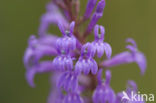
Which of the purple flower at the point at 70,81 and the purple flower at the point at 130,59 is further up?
the purple flower at the point at 130,59

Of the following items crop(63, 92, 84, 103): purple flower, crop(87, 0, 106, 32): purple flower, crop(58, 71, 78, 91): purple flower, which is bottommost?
crop(63, 92, 84, 103): purple flower

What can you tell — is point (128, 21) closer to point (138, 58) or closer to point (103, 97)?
point (138, 58)

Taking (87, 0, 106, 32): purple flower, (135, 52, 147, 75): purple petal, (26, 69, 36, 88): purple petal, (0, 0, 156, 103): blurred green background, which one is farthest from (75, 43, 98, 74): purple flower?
(0, 0, 156, 103): blurred green background

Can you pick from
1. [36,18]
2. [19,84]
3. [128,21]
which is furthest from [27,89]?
[128,21]

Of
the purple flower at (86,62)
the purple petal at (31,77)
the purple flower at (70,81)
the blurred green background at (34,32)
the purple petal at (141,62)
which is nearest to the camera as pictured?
the purple flower at (86,62)

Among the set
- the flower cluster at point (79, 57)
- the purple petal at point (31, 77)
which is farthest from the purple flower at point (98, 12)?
the purple petal at point (31, 77)

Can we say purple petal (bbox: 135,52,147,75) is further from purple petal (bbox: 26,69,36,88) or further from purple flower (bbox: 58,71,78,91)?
purple petal (bbox: 26,69,36,88)

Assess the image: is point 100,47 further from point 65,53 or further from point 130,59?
point 130,59

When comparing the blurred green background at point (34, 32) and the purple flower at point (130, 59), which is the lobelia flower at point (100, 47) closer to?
the purple flower at point (130, 59)
